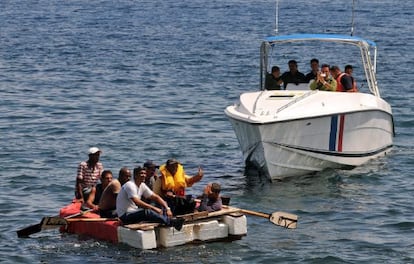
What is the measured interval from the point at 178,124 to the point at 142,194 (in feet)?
41.1

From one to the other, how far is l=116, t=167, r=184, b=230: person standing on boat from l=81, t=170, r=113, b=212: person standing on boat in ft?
3.22

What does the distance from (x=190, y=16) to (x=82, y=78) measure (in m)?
21.9

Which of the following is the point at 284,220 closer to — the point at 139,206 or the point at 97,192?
the point at 139,206

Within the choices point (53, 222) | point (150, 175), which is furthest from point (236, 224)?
point (53, 222)

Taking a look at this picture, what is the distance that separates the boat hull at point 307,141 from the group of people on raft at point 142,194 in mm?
3177

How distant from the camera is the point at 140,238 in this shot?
16.5 metres

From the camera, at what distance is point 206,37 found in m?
48.6

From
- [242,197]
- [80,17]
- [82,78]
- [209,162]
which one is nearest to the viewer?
[242,197]

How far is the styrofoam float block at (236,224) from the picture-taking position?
1730 cm

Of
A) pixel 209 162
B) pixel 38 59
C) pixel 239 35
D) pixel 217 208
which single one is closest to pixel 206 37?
pixel 239 35

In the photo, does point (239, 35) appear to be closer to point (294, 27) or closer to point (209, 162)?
point (294, 27)

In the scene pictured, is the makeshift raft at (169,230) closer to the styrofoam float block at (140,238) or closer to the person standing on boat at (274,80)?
the styrofoam float block at (140,238)

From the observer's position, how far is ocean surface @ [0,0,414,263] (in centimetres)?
1781

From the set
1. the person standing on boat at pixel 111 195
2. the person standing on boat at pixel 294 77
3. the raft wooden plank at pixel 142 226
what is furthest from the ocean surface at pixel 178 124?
the person standing on boat at pixel 294 77
